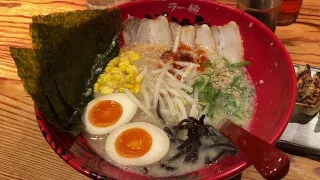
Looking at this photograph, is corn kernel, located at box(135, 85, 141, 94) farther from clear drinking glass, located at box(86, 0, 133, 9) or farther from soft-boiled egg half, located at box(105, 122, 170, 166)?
clear drinking glass, located at box(86, 0, 133, 9)

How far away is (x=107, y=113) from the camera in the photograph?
1300mm

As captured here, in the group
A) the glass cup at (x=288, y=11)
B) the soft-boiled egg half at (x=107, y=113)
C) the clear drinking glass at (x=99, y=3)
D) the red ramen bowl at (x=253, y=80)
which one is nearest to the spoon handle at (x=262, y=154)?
the red ramen bowl at (x=253, y=80)

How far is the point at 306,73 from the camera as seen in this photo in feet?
4.75

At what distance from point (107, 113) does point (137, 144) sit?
0.18 m

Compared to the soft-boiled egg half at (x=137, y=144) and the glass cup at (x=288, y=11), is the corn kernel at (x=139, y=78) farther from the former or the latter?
the glass cup at (x=288, y=11)

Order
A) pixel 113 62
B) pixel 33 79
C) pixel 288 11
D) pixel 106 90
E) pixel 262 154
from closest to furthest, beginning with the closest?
pixel 262 154 → pixel 33 79 → pixel 106 90 → pixel 113 62 → pixel 288 11

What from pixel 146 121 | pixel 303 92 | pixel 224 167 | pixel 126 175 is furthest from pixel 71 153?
pixel 303 92

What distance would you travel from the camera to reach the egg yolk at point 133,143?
117 cm

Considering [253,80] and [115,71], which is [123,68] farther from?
[253,80]

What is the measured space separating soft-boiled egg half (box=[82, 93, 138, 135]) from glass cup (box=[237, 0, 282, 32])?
71 centimetres

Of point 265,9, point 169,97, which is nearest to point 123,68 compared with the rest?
point 169,97

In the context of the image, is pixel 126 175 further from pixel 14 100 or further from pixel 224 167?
pixel 14 100

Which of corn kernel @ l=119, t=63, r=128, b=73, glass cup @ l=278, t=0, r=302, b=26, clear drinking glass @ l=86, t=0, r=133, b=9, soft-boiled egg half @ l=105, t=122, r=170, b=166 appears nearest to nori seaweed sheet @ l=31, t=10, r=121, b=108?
corn kernel @ l=119, t=63, r=128, b=73

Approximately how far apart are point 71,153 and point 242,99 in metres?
0.64
